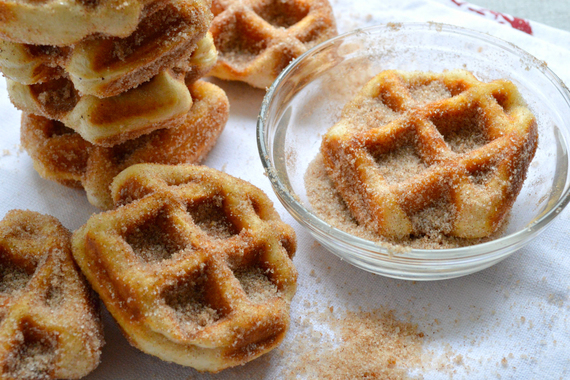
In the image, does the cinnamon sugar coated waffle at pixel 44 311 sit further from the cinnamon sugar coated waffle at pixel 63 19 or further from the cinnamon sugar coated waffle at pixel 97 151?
the cinnamon sugar coated waffle at pixel 63 19

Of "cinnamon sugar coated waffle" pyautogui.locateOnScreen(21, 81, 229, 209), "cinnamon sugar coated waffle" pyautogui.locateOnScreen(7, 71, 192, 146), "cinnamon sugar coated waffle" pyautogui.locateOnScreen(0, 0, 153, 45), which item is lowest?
"cinnamon sugar coated waffle" pyautogui.locateOnScreen(21, 81, 229, 209)

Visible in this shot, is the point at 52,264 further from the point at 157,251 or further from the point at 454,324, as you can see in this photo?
the point at 454,324

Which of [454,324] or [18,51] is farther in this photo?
[454,324]

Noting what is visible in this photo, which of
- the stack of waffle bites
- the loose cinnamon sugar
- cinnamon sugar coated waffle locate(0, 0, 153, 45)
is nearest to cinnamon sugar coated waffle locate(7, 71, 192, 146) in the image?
the stack of waffle bites

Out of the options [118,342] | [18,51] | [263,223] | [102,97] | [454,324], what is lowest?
[454,324]

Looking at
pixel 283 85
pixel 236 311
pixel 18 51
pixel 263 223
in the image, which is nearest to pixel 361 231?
pixel 263 223

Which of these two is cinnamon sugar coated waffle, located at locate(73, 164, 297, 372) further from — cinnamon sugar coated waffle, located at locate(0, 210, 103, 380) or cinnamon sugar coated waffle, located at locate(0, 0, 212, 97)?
cinnamon sugar coated waffle, located at locate(0, 0, 212, 97)

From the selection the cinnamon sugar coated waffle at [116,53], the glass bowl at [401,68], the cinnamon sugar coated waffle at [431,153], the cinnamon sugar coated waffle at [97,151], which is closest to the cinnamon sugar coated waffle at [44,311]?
the cinnamon sugar coated waffle at [97,151]
